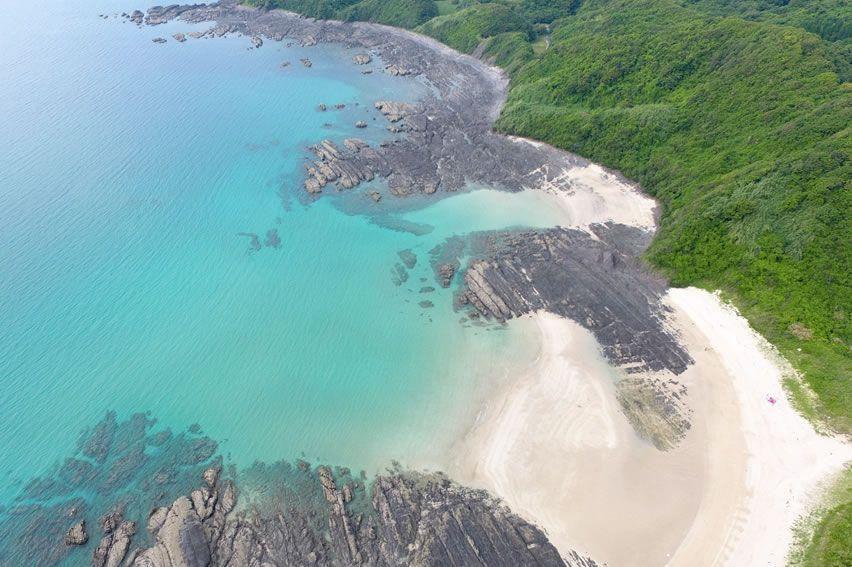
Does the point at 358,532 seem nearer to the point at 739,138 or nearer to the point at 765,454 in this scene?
the point at 765,454

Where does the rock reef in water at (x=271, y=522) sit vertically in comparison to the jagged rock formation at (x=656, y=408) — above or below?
below

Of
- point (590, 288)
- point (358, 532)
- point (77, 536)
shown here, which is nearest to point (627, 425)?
point (590, 288)

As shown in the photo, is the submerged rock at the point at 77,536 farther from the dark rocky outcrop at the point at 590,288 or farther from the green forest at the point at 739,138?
the green forest at the point at 739,138

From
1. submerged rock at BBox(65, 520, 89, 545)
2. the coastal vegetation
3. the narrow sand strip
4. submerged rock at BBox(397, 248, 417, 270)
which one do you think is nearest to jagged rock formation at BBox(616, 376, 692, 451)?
the narrow sand strip

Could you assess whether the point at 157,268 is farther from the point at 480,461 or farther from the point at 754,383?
the point at 754,383

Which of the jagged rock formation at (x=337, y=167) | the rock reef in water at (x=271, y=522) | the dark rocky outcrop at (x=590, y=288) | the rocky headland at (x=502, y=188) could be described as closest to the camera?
the rock reef in water at (x=271, y=522)

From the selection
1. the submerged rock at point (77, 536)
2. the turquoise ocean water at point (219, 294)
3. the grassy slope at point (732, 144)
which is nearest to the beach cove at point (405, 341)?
the turquoise ocean water at point (219, 294)

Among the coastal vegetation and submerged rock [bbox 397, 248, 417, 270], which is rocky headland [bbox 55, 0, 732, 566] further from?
the coastal vegetation
